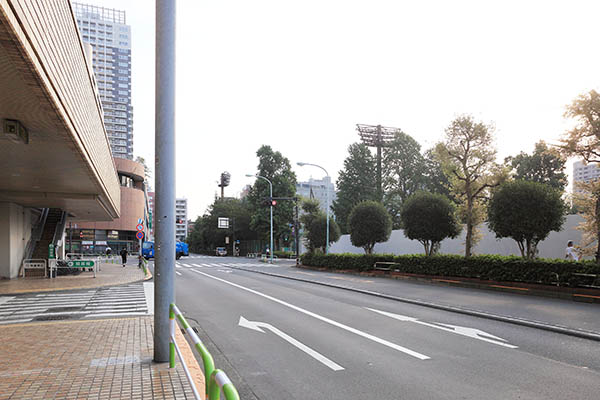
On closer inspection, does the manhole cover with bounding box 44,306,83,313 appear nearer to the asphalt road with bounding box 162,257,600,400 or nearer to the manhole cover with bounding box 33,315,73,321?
the manhole cover with bounding box 33,315,73,321

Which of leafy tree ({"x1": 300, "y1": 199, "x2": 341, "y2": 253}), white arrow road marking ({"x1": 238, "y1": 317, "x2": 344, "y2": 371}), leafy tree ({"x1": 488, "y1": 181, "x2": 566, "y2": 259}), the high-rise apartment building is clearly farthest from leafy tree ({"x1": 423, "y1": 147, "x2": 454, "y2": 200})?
the high-rise apartment building

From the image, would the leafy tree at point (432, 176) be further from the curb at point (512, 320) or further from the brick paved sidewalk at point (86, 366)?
the brick paved sidewalk at point (86, 366)

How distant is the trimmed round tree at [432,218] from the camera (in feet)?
75.0

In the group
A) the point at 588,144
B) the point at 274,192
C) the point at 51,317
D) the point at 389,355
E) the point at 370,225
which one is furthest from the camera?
the point at 274,192

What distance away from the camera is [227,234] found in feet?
281

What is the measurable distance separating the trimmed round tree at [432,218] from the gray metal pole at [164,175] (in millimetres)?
19180

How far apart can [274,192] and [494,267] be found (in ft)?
167

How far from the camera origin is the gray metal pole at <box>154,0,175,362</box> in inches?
232

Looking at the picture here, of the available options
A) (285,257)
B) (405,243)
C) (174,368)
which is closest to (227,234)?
(285,257)

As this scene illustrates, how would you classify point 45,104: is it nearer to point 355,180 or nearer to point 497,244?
point 497,244

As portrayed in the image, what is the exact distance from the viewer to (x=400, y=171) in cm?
5931

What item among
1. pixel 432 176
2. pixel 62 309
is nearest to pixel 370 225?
pixel 62 309

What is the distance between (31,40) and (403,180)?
186 ft

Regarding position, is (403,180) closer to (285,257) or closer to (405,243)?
(285,257)
